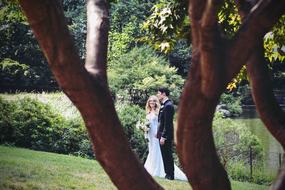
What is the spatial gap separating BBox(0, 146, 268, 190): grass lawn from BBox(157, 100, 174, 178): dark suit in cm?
34

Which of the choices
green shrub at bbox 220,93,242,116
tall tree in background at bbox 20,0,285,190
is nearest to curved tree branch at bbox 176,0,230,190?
tall tree in background at bbox 20,0,285,190

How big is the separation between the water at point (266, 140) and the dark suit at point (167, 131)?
353cm

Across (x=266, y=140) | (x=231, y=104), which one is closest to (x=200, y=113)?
(x=266, y=140)

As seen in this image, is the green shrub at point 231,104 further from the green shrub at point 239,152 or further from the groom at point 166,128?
the groom at point 166,128

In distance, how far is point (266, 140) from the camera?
72.7ft

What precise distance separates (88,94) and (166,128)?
24.6 feet

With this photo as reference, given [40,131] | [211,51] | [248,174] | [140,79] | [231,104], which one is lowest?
[248,174]

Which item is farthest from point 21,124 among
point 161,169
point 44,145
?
point 161,169

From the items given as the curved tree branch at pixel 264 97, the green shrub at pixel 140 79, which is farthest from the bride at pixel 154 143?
the green shrub at pixel 140 79

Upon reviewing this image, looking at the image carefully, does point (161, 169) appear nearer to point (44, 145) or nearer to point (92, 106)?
point (44, 145)

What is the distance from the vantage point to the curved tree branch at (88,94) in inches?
89.2

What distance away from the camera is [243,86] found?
1564 inches

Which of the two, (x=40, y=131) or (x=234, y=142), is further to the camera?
(x=234, y=142)

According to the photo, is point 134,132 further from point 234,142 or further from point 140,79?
point 140,79
